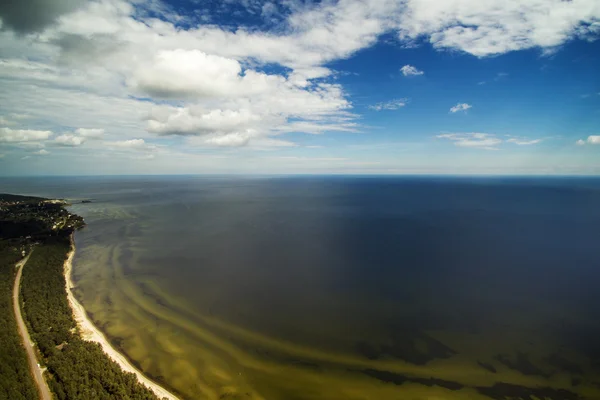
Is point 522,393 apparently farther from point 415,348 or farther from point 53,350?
point 53,350

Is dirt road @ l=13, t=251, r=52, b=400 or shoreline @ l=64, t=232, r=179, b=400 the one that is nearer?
dirt road @ l=13, t=251, r=52, b=400

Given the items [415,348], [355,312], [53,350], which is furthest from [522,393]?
[53,350]

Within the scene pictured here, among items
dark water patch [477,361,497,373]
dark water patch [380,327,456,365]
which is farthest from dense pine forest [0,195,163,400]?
dark water patch [477,361,497,373]

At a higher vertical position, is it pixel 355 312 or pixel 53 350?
pixel 53 350

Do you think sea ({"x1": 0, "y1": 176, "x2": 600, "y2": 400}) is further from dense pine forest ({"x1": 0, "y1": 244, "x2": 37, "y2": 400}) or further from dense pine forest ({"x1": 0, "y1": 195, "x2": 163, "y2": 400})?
dense pine forest ({"x1": 0, "y1": 244, "x2": 37, "y2": 400})

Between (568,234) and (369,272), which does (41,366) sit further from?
(568,234)

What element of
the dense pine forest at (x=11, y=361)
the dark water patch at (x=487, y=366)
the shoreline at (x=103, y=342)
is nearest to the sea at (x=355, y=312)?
the dark water patch at (x=487, y=366)
